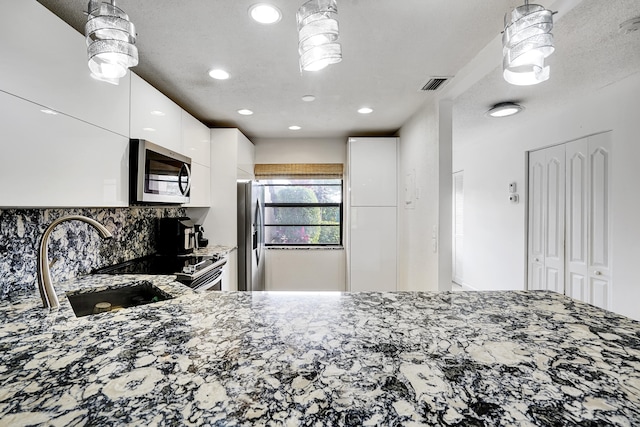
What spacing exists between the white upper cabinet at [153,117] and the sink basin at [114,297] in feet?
3.26

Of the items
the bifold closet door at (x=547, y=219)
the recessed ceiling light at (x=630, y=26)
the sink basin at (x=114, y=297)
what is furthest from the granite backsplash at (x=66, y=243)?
the bifold closet door at (x=547, y=219)

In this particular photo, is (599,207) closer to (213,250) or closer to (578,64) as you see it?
(578,64)

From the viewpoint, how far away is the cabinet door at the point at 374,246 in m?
4.01

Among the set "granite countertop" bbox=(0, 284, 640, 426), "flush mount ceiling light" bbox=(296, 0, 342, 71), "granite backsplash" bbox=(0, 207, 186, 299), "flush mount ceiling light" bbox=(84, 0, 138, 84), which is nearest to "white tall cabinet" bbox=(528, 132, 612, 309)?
"granite countertop" bbox=(0, 284, 640, 426)

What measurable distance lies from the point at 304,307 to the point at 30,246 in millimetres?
1609

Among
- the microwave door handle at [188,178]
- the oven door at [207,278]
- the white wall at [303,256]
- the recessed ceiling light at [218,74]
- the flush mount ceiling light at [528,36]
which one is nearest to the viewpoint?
the flush mount ceiling light at [528,36]

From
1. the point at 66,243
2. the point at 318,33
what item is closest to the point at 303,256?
the point at 66,243

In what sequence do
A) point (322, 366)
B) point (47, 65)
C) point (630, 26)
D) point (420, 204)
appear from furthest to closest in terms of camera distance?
point (420, 204), point (630, 26), point (47, 65), point (322, 366)

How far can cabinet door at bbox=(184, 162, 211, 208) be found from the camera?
3.03m

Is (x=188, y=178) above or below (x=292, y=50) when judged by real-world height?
below

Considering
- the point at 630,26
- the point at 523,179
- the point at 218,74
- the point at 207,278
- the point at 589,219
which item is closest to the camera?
the point at 630,26

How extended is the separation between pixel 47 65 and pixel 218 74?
3.78 feet

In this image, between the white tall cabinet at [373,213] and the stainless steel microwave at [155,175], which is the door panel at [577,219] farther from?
the stainless steel microwave at [155,175]

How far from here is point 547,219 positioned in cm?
344
